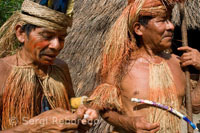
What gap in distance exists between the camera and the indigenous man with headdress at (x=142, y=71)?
2.08m

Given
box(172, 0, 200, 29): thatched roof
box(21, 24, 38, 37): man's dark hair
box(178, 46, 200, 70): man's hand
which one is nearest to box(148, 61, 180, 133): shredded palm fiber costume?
box(178, 46, 200, 70): man's hand

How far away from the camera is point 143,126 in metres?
1.88

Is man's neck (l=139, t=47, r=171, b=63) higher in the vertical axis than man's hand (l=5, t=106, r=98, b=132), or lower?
higher

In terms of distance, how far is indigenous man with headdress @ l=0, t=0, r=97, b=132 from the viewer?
4.88 feet

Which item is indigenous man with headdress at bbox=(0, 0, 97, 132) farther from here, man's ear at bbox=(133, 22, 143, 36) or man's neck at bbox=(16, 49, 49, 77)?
man's ear at bbox=(133, 22, 143, 36)

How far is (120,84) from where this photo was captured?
214 cm

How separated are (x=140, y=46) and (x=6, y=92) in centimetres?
112

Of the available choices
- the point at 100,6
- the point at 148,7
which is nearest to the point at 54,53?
the point at 148,7

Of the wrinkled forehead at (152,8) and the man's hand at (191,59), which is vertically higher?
the wrinkled forehead at (152,8)

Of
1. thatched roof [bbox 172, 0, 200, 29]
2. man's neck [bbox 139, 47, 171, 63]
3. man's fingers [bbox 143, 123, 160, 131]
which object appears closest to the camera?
man's fingers [bbox 143, 123, 160, 131]

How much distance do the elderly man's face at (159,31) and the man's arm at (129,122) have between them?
576mm

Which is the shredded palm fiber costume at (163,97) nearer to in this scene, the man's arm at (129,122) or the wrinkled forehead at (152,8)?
the man's arm at (129,122)

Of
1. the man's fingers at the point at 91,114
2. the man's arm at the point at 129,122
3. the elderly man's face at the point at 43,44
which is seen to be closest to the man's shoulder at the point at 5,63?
the elderly man's face at the point at 43,44

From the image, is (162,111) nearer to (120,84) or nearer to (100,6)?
(120,84)
